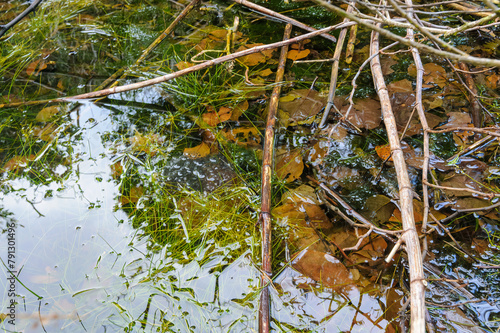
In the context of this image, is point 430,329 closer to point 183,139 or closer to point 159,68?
point 183,139

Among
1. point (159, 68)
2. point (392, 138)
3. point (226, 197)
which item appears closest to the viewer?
point (392, 138)

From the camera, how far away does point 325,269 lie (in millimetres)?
1611

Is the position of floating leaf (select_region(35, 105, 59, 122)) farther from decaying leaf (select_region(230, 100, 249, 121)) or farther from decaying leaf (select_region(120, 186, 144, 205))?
decaying leaf (select_region(230, 100, 249, 121))

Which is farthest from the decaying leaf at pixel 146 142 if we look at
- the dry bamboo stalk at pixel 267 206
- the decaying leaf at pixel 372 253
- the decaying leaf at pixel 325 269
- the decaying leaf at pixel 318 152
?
the decaying leaf at pixel 372 253

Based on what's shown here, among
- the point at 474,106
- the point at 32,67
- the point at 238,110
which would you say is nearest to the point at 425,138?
the point at 474,106

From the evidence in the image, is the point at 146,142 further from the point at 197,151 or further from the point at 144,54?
the point at 144,54

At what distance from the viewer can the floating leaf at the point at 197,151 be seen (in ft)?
7.09

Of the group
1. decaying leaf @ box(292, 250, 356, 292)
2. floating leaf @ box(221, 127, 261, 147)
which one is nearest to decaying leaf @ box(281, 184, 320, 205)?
decaying leaf @ box(292, 250, 356, 292)

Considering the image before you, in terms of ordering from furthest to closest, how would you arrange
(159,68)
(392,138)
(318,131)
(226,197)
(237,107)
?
(159,68) → (237,107) → (318,131) → (226,197) → (392,138)

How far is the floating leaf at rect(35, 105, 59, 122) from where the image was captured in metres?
2.33

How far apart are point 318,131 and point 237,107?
65cm

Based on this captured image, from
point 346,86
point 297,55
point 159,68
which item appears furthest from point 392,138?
point 159,68

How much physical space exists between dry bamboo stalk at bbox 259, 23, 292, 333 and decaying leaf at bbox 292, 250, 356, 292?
0.17 meters

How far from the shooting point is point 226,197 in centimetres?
195
